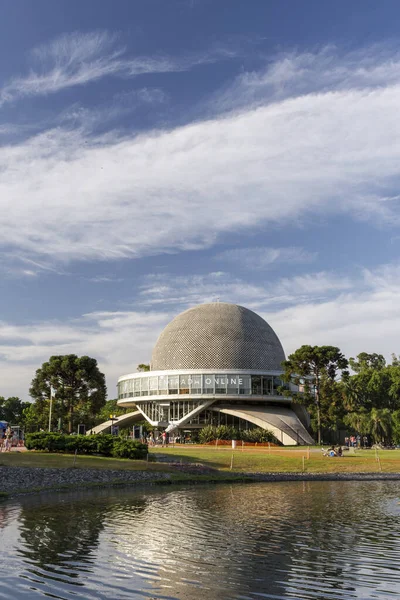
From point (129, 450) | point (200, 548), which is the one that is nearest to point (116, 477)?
point (129, 450)

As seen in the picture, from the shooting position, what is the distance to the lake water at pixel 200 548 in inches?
387

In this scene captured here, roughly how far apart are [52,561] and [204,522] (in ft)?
20.1

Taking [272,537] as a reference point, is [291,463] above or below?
above

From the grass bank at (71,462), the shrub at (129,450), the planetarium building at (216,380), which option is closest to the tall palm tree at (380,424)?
the planetarium building at (216,380)

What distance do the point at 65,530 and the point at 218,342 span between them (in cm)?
6149

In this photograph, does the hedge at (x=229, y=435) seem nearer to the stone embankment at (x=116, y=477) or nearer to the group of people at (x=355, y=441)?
the group of people at (x=355, y=441)

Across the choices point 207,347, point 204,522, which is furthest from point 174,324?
point 204,522

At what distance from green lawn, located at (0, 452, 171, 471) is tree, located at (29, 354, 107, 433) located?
912 inches

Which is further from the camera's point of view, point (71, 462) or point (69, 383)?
point (69, 383)

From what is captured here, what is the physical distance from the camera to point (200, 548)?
1308cm

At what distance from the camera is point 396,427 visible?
64.4 metres

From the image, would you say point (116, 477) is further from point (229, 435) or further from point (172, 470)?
point (229, 435)

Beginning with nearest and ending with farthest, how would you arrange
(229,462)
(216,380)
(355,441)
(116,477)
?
(116,477) < (229,462) < (355,441) < (216,380)

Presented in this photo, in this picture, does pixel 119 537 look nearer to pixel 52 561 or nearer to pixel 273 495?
pixel 52 561
